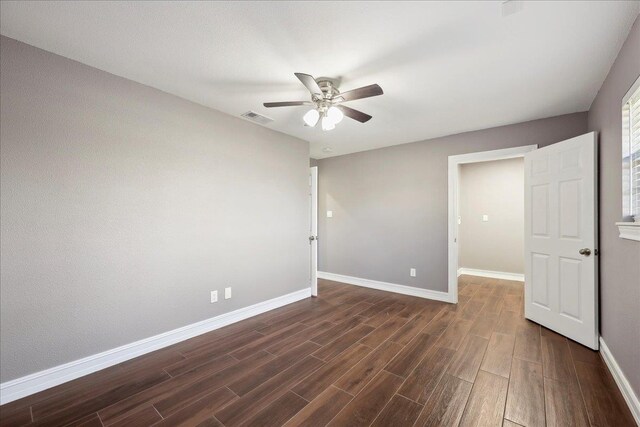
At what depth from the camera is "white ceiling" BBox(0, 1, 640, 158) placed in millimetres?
1638

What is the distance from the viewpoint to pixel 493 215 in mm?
5449

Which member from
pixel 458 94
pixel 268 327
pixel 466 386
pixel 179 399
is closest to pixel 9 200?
pixel 179 399

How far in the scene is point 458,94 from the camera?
2.70 m

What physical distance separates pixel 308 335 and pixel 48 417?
6.60 feet

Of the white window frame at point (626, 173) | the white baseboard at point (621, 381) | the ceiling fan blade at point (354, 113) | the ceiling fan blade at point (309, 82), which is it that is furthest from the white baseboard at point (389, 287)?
the ceiling fan blade at point (309, 82)

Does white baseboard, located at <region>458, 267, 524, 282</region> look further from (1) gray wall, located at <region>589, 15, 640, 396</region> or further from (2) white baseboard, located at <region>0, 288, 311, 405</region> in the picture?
(2) white baseboard, located at <region>0, 288, 311, 405</region>

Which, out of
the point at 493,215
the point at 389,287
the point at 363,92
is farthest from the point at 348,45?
the point at 493,215

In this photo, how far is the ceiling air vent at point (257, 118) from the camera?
3233 millimetres

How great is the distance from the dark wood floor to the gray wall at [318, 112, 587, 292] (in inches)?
54.5

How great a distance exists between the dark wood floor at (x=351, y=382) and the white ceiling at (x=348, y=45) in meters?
2.51

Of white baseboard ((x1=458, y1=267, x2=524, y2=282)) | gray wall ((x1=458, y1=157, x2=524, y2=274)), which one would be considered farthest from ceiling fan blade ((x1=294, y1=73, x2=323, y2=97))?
white baseboard ((x1=458, y1=267, x2=524, y2=282))

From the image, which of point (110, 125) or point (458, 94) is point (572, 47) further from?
point (110, 125)

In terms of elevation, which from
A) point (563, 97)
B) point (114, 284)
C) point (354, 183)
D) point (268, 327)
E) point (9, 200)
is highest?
point (563, 97)

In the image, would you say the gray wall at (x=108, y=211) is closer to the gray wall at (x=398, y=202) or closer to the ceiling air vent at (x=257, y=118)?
the ceiling air vent at (x=257, y=118)
